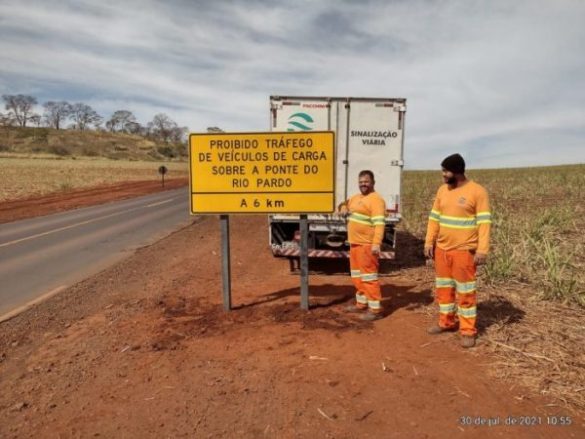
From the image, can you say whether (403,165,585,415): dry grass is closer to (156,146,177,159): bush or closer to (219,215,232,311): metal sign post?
(219,215,232,311): metal sign post

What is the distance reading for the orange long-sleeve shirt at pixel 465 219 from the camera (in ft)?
15.4

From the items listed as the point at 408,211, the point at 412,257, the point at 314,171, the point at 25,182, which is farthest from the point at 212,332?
the point at 25,182

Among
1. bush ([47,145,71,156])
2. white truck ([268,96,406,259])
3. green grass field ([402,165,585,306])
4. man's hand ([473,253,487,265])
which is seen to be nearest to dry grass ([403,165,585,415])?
green grass field ([402,165,585,306])

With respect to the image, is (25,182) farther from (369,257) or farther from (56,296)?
(369,257)

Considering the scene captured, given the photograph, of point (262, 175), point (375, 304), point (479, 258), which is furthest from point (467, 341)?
point (262, 175)

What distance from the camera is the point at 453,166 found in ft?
15.9

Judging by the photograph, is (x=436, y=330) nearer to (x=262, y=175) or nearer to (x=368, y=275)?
(x=368, y=275)

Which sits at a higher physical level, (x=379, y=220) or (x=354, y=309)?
(x=379, y=220)

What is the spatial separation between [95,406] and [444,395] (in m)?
3.06

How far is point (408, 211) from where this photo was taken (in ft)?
52.1

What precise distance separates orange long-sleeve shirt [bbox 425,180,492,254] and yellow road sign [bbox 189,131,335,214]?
1.58 m

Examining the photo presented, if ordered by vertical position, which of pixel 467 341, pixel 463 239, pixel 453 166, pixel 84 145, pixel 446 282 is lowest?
pixel 467 341

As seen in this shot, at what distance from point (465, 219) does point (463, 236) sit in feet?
0.63

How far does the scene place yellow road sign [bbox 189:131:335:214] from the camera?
6.01 meters
